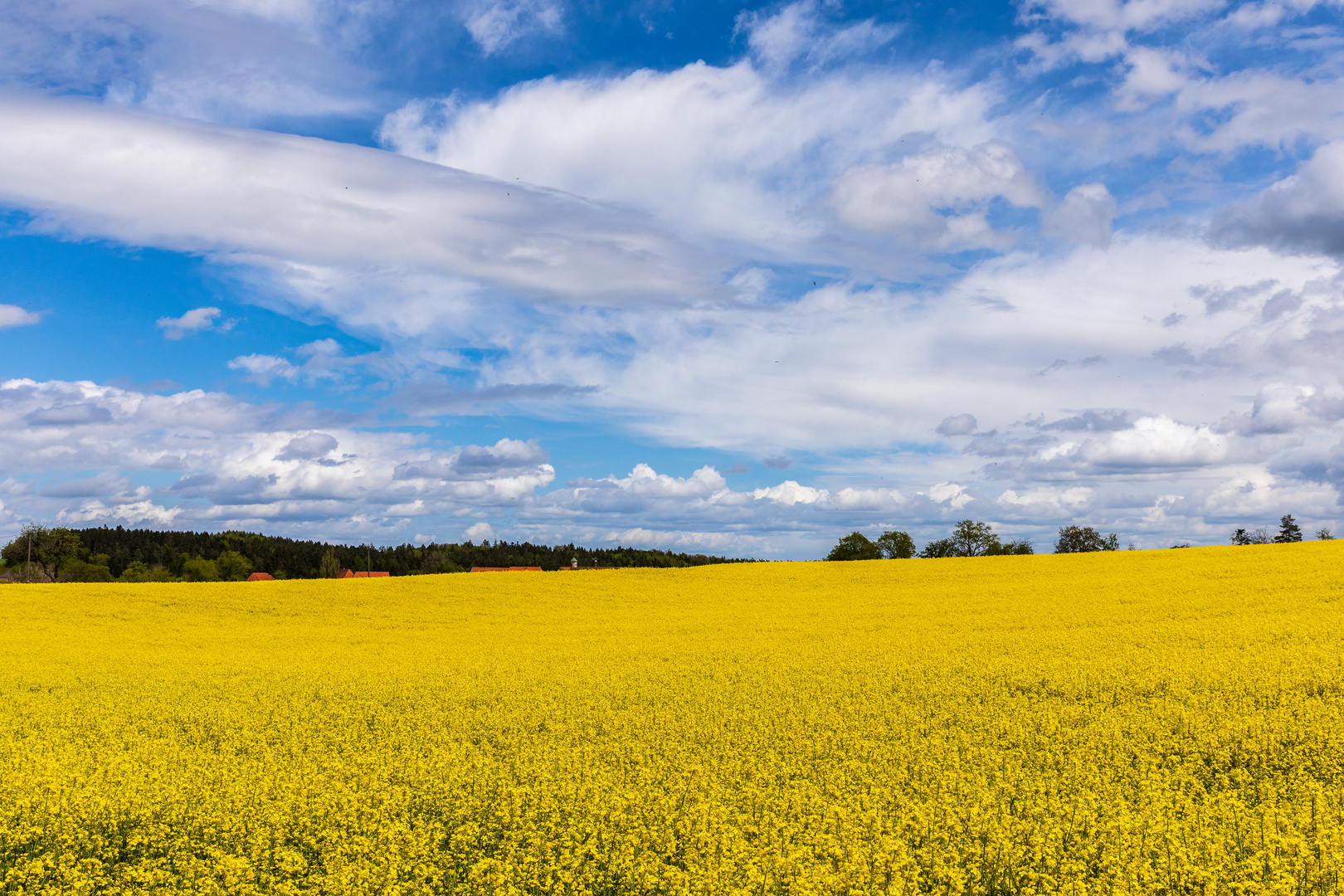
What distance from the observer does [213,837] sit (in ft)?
30.3

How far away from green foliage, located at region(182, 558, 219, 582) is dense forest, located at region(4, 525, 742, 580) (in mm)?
15874

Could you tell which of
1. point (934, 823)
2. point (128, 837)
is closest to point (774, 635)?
point (934, 823)

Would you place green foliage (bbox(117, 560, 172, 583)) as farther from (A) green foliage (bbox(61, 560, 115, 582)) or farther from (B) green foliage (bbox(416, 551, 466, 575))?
(B) green foliage (bbox(416, 551, 466, 575))

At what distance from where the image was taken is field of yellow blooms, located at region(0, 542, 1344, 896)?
771 centimetres

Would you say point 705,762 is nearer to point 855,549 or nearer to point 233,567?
point 855,549

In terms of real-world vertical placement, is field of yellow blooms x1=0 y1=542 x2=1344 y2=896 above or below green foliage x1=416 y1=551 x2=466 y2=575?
above

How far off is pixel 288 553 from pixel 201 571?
128 ft

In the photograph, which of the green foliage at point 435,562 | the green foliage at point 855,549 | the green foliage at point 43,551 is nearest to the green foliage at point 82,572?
the green foliage at point 43,551

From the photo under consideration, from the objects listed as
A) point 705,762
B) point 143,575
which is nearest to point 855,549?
point 705,762

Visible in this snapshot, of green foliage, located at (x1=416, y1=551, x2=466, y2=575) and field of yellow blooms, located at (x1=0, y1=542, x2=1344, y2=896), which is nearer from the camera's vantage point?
field of yellow blooms, located at (x1=0, y1=542, x2=1344, y2=896)

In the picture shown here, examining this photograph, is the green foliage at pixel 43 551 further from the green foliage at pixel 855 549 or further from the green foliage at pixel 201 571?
the green foliage at pixel 855 549

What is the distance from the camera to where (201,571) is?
103 meters

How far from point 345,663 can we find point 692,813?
16373 mm

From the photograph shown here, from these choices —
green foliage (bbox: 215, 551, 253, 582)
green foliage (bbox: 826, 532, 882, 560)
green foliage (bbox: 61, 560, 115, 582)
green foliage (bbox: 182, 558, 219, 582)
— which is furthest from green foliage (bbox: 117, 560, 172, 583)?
green foliage (bbox: 826, 532, 882, 560)
